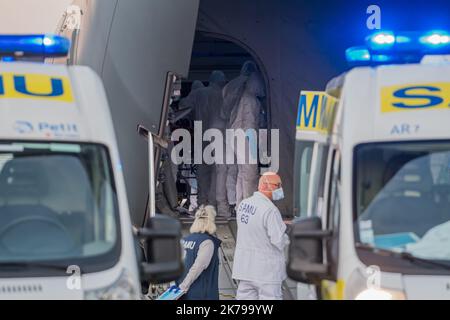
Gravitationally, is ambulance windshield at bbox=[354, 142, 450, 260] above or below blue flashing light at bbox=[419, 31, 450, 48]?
below

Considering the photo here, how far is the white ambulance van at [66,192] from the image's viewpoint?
508 centimetres

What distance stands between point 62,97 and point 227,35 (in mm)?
8280

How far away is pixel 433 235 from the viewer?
5.48 meters

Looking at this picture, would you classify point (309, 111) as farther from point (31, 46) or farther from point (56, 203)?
point (56, 203)

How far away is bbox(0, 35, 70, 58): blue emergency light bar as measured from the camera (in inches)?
234

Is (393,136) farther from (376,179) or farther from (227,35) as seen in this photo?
(227,35)

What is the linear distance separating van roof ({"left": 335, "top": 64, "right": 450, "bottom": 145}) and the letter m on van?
1.80 m

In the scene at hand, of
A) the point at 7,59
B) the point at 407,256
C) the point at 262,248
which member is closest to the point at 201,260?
the point at 262,248

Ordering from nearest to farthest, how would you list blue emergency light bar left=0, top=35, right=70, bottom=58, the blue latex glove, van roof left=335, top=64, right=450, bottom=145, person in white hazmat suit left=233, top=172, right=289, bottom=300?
1. van roof left=335, top=64, right=450, bottom=145
2. blue emergency light bar left=0, top=35, right=70, bottom=58
3. the blue latex glove
4. person in white hazmat suit left=233, top=172, right=289, bottom=300

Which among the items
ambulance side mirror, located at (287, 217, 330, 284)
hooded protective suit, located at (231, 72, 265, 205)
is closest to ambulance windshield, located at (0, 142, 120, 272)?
ambulance side mirror, located at (287, 217, 330, 284)

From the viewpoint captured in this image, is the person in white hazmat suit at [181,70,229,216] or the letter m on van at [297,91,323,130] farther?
the person in white hazmat suit at [181,70,229,216]

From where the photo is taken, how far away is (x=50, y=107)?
A: 17.7 ft

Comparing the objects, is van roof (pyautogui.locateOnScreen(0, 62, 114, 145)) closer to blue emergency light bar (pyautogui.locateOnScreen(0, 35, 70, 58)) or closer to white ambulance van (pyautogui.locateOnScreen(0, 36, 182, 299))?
white ambulance van (pyautogui.locateOnScreen(0, 36, 182, 299))
